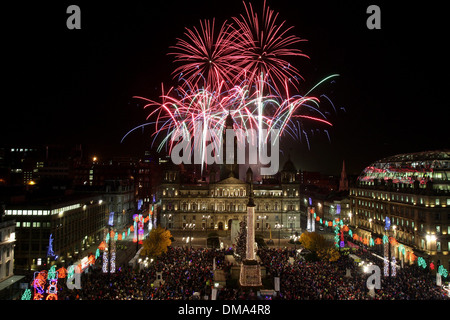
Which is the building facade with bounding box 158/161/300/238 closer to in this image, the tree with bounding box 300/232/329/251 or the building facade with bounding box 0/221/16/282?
the tree with bounding box 300/232/329/251

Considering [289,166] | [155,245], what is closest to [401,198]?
[289,166]

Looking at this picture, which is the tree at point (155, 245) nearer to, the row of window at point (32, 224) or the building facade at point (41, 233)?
the building facade at point (41, 233)

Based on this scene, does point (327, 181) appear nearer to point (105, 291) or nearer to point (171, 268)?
point (171, 268)

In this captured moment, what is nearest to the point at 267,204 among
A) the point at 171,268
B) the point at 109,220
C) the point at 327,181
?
the point at 109,220

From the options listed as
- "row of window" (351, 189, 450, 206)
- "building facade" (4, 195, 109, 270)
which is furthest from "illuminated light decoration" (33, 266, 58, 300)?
"row of window" (351, 189, 450, 206)

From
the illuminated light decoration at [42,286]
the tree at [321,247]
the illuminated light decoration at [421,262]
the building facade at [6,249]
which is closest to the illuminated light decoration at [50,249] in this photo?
the building facade at [6,249]

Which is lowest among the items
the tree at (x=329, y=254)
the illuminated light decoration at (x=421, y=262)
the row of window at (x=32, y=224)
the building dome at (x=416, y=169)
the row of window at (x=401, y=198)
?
the illuminated light decoration at (x=421, y=262)

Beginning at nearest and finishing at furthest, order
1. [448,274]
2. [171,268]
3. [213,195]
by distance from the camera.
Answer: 1. [171,268]
2. [448,274]
3. [213,195]

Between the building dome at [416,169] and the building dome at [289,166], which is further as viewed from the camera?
the building dome at [289,166]
